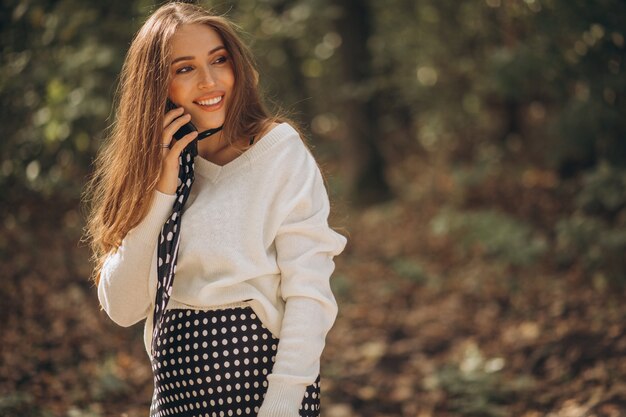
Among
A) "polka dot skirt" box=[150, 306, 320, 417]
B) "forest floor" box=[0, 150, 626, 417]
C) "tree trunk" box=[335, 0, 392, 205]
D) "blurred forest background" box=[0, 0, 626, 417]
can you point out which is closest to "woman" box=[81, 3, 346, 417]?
"polka dot skirt" box=[150, 306, 320, 417]

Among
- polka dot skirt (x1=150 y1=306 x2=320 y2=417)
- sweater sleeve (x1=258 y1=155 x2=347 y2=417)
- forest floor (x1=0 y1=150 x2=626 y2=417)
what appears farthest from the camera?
forest floor (x1=0 y1=150 x2=626 y2=417)

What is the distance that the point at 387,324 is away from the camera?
6.73 metres

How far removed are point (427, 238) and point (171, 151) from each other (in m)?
7.16

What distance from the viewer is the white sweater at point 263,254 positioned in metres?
2.23

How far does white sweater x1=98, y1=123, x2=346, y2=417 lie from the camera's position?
7.32 feet

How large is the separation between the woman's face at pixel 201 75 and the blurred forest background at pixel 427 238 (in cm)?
80

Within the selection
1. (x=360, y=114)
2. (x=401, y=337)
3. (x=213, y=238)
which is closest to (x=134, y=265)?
(x=213, y=238)

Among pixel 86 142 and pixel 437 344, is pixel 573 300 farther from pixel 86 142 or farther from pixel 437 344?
pixel 86 142

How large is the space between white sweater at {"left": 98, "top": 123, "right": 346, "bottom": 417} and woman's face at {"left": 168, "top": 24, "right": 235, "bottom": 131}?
21 centimetres

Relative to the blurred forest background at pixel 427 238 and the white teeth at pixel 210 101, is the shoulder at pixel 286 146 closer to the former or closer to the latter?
the white teeth at pixel 210 101

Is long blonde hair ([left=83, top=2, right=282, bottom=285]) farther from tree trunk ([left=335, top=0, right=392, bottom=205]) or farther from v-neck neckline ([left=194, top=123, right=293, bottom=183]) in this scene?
tree trunk ([left=335, top=0, right=392, bottom=205])

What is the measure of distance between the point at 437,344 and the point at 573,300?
4.41ft

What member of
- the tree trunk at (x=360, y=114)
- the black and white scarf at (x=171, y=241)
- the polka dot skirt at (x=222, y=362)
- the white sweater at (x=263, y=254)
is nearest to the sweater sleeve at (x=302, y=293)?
→ the white sweater at (x=263, y=254)

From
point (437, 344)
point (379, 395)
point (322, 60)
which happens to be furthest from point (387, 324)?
point (322, 60)
